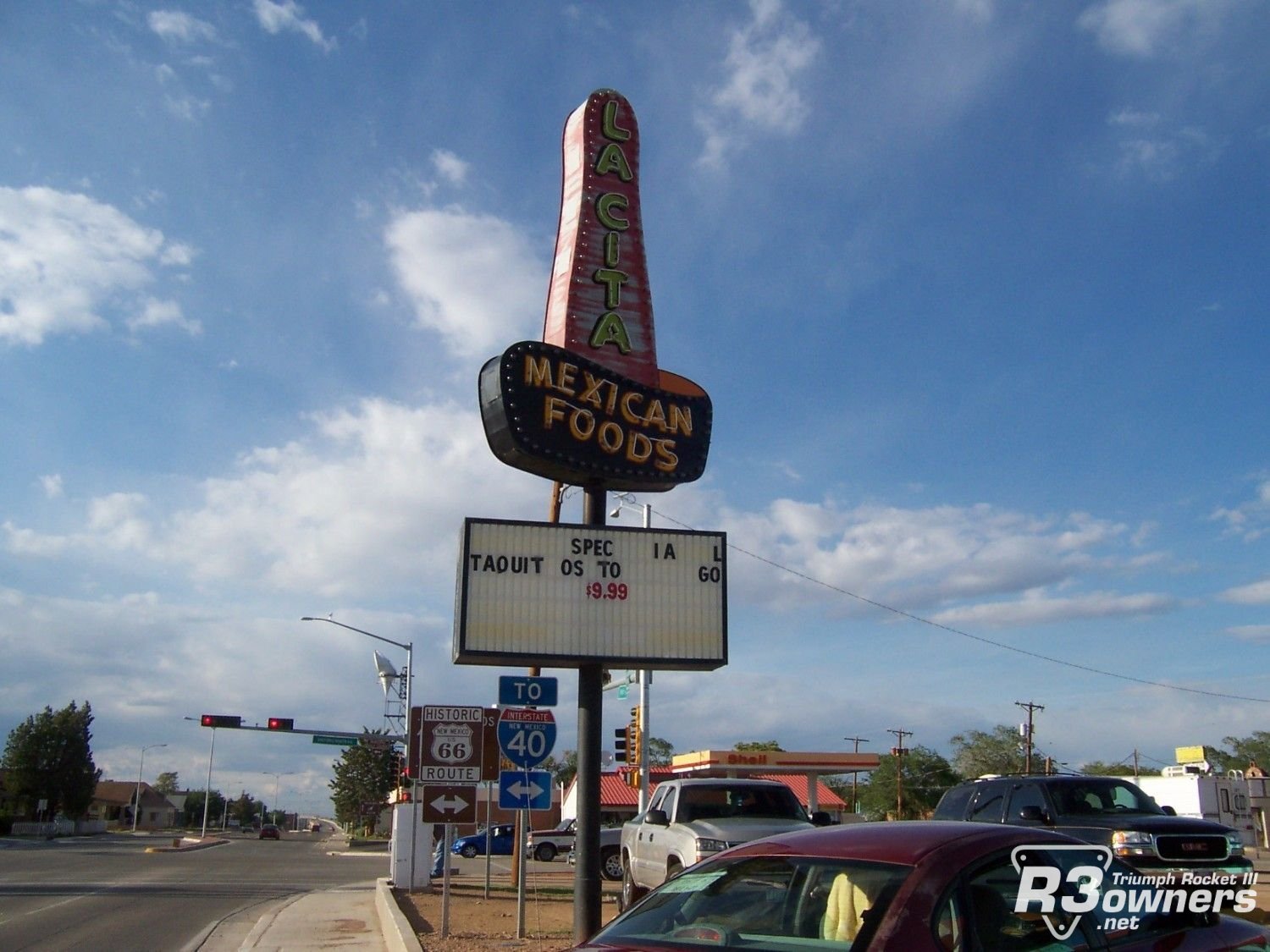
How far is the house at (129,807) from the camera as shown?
13188 centimetres

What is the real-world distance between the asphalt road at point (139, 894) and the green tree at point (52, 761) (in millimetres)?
51823

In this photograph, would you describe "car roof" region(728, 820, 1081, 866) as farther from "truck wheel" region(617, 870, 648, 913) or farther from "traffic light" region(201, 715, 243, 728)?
"traffic light" region(201, 715, 243, 728)

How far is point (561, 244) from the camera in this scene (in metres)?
15.3

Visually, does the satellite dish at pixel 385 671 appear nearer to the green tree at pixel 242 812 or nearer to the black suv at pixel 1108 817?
the black suv at pixel 1108 817

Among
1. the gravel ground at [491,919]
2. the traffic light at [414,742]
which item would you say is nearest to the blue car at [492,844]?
the gravel ground at [491,919]

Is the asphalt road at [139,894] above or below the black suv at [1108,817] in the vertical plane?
below

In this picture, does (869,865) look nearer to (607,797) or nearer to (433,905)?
(433,905)

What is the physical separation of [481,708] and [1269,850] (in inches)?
1702

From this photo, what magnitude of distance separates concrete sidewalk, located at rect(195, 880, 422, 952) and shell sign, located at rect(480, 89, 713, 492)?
5657mm

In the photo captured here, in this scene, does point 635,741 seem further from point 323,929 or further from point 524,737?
point 524,737

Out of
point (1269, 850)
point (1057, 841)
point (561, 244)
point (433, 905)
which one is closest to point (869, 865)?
point (1057, 841)

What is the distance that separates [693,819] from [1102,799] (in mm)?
4567

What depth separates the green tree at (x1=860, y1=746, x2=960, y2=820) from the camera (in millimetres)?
68500

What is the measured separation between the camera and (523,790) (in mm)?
12695
